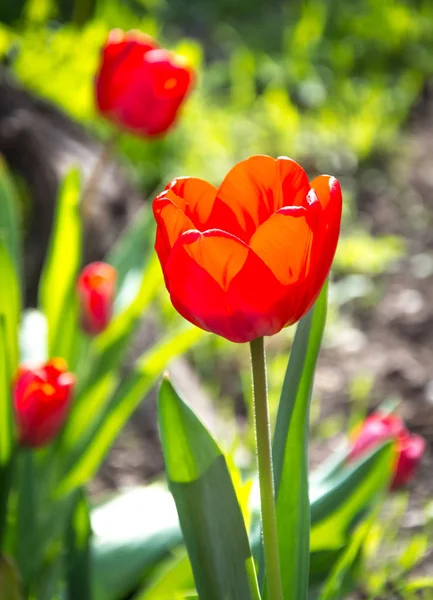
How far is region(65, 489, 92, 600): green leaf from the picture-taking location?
115 centimetres

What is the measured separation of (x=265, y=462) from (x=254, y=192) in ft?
0.78

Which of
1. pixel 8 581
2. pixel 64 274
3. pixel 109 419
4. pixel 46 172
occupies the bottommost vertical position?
pixel 8 581

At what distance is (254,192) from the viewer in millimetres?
799

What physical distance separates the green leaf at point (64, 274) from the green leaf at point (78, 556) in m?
0.45

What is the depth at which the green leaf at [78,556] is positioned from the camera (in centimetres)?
115

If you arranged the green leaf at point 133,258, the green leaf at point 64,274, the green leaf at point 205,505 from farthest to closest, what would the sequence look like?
1. the green leaf at point 133,258
2. the green leaf at point 64,274
3. the green leaf at point 205,505

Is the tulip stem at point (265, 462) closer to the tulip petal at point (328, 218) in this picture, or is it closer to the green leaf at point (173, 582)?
the tulip petal at point (328, 218)

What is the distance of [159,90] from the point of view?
148 cm

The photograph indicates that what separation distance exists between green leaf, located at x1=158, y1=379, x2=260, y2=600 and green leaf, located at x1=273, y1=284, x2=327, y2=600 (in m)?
0.06

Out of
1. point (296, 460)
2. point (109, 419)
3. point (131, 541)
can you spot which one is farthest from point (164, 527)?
point (296, 460)

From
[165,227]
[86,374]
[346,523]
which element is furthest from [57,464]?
[165,227]

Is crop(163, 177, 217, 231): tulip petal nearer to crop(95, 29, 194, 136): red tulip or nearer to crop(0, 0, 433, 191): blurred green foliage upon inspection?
crop(95, 29, 194, 136): red tulip

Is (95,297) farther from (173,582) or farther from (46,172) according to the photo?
(46,172)

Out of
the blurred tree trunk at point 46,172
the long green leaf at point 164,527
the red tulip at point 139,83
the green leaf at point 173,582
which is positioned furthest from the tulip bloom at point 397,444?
the blurred tree trunk at point 46,172
